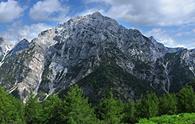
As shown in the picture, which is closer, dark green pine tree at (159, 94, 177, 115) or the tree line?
the tree line

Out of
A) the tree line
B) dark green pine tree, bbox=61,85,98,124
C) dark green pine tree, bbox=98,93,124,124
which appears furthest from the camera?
dark green pine tree, bbox=98,93,124,124

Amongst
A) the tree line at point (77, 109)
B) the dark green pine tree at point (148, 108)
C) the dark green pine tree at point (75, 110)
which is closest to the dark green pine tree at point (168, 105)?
the tree line at point (77, 109)

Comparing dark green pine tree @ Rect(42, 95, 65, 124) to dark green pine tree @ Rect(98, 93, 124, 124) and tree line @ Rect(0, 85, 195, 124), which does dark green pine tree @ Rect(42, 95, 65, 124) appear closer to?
tree line @ Rect(0, 85, 195, 124)

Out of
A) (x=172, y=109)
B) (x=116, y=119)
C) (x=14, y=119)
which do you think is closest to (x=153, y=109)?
(x=172, y=109)

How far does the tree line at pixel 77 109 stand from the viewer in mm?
77606

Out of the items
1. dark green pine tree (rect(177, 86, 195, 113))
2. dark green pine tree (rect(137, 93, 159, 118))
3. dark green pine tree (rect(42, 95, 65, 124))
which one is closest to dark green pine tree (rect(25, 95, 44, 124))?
dark green pine tree (rect(42, 95, 65, 124))

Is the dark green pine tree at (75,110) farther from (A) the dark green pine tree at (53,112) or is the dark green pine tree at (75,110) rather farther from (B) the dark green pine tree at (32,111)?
(B) the dark green pine tree at (32,111)

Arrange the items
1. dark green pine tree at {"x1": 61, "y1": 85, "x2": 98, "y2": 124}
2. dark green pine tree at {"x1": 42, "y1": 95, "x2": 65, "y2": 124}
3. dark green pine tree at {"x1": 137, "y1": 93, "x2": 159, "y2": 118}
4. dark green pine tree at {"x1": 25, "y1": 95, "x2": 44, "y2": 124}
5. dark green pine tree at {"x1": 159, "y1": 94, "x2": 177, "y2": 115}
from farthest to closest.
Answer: dark green pine tree at {"x1": 159, "y1": 94, "x2": 177, "y2": 115}
dark green pine tree at {"x1": 137, "y1": 93, "x2": 159, "y2": 118}
dark green pine tree at {"x1": 25, "y1": 95, "x2": 44, "y2": 124}
dark green pine tree at {"x1": 42, "y1": 95, "x2": 65, "y2": 124}
dark green pine tree at {"x1": 61, "y1": 85, "x2": 98, "y2": 124}

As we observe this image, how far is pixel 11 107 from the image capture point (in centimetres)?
8794

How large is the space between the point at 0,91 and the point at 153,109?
54.5m

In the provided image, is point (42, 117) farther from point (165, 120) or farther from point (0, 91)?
point (165, 120)

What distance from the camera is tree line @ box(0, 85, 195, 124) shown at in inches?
3055

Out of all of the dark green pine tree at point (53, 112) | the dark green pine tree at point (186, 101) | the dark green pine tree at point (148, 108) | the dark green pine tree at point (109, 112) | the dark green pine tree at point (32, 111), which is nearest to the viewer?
the dark green pine tree at point (53, 112)

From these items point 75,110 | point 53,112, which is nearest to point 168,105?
point 53,112
